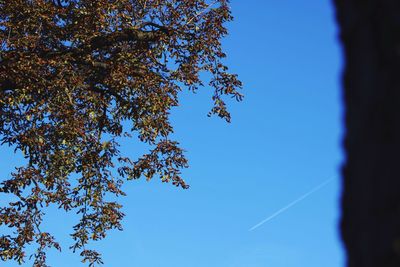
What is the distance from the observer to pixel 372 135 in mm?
1557

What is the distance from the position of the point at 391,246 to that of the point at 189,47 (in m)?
17.1

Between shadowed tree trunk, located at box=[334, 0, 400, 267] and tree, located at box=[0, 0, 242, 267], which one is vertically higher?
tree, located at box=[0, 0, 242, 267]

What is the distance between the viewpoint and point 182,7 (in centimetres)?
1862

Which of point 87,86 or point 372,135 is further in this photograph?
point 87,86

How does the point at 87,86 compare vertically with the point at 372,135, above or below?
above

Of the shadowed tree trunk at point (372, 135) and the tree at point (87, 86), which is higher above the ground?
the tree at point (87, 86)

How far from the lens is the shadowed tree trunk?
1.50 m

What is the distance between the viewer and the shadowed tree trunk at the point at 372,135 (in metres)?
1.50

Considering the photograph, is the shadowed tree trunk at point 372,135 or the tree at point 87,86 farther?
the tree at point 87,86

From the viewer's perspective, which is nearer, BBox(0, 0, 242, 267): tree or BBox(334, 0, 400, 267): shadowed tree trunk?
BBox(334, 0, 400, 267): shadowed tree trunk

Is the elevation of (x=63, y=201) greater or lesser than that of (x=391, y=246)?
greater

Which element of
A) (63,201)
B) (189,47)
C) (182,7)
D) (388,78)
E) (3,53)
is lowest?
(388,78)

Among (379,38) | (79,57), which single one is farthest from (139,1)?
(379,38)

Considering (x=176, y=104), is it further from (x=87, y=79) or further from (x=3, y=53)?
(x=3, y=53)
